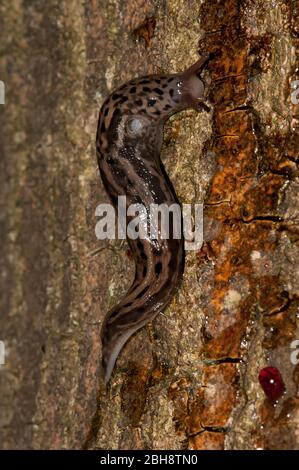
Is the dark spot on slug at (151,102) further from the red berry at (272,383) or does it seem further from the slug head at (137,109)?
the red berry at (272,383)

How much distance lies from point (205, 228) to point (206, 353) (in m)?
0.46

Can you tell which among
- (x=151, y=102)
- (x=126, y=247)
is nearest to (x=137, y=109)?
(x=151, y=102)

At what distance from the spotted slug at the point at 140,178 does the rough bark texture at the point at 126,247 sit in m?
0.06

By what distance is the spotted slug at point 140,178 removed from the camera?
103 inches
